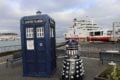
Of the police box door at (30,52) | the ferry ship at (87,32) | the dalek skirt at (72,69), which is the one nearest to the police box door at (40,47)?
the police box door at (30,52)

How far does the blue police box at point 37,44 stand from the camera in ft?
37.2

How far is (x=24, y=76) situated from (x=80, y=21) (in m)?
64.5

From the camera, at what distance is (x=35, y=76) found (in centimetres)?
1148

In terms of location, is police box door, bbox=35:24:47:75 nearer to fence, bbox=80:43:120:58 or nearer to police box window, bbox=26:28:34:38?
police box window, bbox=26:28:34:38

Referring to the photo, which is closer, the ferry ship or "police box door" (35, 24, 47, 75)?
"police box door" (35, 24, 47, 75)

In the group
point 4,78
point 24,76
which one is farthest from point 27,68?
point 4,78

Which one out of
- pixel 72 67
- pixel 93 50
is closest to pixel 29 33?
pixel 72 67

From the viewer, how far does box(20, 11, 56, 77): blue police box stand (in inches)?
446

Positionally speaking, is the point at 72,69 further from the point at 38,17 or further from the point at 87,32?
the point at 87,32

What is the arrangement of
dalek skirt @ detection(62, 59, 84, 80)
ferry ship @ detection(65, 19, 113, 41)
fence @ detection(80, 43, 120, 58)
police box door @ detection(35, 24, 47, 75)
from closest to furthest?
dalek skirt @ detection(62, 59, 84, 80), police box door @ detection(35, 24, 47, 75), fence @ detection(80, 43, 120, 58), ferry ship @ detection(65, 19, 113, 41)

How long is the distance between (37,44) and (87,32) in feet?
187

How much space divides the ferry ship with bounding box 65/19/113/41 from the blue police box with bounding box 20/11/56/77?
49.7 meters

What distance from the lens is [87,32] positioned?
67.7m

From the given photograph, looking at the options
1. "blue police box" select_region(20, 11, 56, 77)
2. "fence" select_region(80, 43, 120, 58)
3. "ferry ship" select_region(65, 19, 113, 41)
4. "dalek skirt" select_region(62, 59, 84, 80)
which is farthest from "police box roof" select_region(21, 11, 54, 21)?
"ferry ship" select_region(65, 19, 113, 41)
